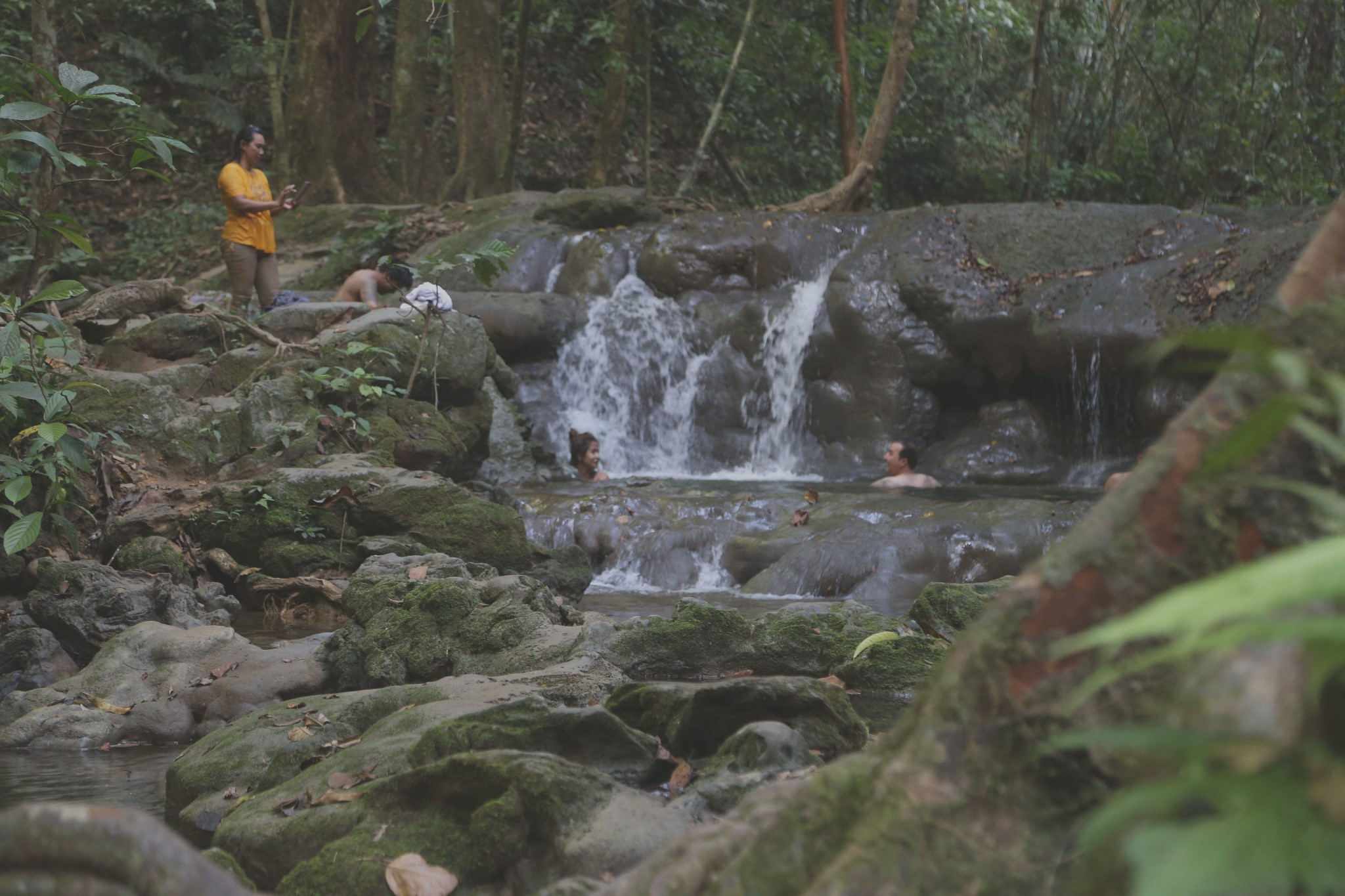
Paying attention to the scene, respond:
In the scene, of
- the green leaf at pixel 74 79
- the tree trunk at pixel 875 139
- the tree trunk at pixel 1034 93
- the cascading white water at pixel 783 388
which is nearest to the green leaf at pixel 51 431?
the green leaf at pixel 74 79

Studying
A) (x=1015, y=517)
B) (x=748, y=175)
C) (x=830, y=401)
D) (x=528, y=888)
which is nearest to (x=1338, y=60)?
(x=748, y=175)

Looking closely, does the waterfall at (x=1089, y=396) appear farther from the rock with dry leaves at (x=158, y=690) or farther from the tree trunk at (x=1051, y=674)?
the tree trunk at (x=1051, y=674)

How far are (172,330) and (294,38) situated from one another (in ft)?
45.2

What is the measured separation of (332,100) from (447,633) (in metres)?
13.0

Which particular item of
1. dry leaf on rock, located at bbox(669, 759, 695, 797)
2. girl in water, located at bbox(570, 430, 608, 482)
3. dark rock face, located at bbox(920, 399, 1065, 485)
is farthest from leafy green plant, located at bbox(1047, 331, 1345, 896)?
dark rock face, located at bbox(920, 399, 1065, 485)

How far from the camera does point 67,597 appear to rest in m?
A: 5.67

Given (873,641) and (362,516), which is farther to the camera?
(362,516)

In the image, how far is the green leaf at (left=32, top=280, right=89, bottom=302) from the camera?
15.1ft

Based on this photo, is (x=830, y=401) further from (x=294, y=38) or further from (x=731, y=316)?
(x=294, y=38)

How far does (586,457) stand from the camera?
35.8ft

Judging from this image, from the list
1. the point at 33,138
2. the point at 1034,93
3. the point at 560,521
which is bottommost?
the point at 560,521

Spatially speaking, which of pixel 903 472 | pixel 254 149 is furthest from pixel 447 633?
pixel 903 472

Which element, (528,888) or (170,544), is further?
(170,544)

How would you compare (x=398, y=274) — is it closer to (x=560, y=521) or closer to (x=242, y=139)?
(x=242, y=139)
